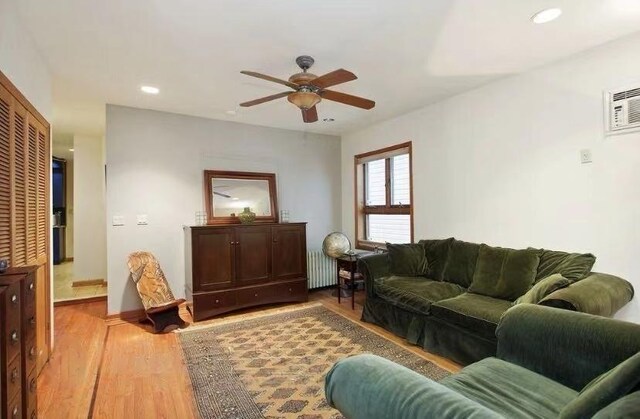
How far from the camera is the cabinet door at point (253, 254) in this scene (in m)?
3.93

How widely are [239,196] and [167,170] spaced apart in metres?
0.94

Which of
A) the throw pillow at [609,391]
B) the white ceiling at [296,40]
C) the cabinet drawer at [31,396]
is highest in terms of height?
the white ceiling at [296,40]

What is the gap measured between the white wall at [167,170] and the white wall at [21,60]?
1.05 m

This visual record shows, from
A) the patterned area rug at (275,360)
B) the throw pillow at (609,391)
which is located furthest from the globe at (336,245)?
the throw pillow at (609,391)

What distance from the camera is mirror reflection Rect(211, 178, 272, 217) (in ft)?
14.1

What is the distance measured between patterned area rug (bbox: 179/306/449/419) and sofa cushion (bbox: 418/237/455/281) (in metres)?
0.93

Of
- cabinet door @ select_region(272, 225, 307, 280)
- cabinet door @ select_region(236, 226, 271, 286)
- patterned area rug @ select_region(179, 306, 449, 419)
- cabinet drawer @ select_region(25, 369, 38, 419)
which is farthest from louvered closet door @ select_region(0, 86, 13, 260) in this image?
cabinet door @ select_region(272, 225, 307, 280)

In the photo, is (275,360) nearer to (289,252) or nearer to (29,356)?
(29,356)

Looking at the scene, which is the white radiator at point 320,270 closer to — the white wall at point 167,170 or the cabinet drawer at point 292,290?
the cabinet drawer at point 292,290

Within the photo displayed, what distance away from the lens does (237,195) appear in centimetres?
441

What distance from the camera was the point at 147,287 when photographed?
3531 mm

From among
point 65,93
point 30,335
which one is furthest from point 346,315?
point 65,93

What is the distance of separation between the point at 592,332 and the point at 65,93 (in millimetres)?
4681

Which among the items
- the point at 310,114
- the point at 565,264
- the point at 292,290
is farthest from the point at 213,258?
the point at 565,264
